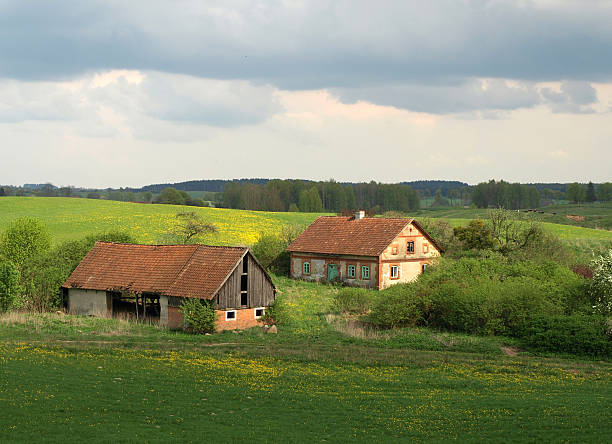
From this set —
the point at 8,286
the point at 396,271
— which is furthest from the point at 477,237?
the point at 8,286

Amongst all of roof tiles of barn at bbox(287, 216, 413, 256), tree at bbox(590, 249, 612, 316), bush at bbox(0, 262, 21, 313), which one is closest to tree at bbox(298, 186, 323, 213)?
roof tiles of barn at bbox(287, 216, 413, 256)

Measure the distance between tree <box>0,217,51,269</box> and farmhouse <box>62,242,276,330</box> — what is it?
1013 cm

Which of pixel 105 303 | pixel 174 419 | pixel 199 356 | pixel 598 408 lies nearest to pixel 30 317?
pixel 105 303

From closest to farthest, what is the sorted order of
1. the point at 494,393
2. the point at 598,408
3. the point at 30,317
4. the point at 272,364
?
1. the point at 598,408
2. the point at 494,393
3. the point at 272,364
4. the point at 30,317

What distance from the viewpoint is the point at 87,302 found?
50062 millimetres

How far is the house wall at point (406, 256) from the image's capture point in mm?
64500

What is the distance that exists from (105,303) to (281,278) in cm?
2384

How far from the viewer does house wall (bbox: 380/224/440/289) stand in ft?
212

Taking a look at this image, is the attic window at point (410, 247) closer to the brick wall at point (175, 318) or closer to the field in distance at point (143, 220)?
the field in distance at point (143, 220)

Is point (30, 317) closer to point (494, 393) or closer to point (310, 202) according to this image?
point (494, 393)

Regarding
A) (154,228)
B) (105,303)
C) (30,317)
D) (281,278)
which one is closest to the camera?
(30,317)

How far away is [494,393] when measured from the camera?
27.2m

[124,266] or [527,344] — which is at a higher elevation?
[124,266]

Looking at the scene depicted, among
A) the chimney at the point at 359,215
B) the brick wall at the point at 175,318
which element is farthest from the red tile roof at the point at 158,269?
the chimney at the point at 359,215
